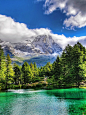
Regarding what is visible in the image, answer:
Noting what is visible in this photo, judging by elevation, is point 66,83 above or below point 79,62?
below

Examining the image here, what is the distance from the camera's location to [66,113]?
16828mm

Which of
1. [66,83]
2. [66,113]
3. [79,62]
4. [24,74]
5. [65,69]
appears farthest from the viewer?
[24,74]

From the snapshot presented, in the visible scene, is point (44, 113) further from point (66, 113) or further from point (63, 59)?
point (63, 59)

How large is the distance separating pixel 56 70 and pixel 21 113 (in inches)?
1838

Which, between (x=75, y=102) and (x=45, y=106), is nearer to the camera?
(x=45, y=106)

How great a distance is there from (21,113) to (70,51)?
155ft

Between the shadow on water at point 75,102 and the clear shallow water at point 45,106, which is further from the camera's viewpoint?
the clear shallow water at point 45,106

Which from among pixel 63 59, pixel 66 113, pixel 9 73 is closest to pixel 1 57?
pixel 9 73

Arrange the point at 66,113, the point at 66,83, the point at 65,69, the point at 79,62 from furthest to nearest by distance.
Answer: the point at 65,69, the point at 66,83, the point at 79,62, the point at 66,113

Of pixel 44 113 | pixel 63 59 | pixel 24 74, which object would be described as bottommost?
pixel 44 113

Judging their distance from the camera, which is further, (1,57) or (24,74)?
(24,74)

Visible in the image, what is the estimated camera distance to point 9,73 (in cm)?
5831

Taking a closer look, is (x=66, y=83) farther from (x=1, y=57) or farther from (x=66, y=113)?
(x=66, y=113)

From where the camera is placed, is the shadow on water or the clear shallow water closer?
the shadow on water
